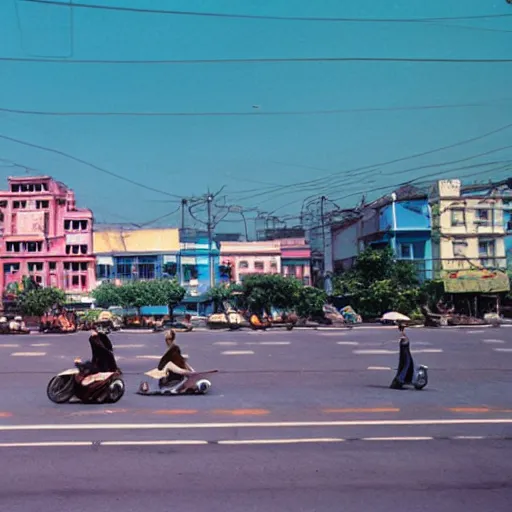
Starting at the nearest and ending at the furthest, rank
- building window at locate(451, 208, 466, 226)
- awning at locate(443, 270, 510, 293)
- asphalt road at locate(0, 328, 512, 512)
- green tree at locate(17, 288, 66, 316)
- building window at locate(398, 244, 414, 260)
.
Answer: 1. asphalt road at locate(0, 328, 512, 512)
2. awning at locate(443, 270, 510, 293)
3. green tree at locate(17, 288, 66, 316)
4. building window at locate(451, 208, 466, 226)
5. building window at locate(398, 244, 414, 260)

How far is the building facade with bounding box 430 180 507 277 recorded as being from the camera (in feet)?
157

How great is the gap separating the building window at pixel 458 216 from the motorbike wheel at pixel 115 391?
1557 inches

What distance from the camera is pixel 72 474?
23.4 ft

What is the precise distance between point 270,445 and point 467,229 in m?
42.7

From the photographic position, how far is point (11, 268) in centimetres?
5553

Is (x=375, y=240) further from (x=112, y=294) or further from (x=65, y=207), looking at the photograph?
(x=65, y=207)

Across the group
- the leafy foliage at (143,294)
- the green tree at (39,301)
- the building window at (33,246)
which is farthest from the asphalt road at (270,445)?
the building window at (33,246)

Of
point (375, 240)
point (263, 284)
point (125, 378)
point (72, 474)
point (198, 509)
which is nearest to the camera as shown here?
point (198, 509)

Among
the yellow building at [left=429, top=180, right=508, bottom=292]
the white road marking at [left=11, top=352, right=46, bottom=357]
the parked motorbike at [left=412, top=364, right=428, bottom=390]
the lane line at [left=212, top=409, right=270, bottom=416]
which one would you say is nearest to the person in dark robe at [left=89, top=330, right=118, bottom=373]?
the lane line at [left=212, top=409, right=270, bottom=416]

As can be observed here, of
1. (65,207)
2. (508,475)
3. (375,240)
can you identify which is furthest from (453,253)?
(508,475)

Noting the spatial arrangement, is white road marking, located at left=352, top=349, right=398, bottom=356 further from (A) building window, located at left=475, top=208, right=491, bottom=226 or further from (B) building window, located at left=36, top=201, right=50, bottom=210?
(B) building window, located at left=36, top=201, right=50, bottom=210

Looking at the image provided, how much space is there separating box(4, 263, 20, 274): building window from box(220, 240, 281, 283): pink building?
1664cm

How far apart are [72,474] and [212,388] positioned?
7461 mm

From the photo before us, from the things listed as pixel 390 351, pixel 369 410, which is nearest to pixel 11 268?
pixel 390 351
